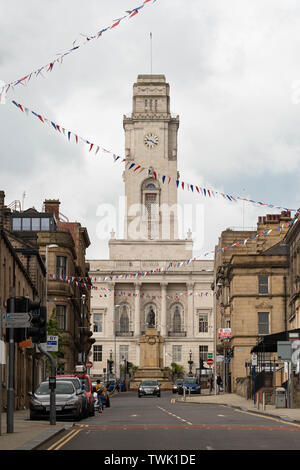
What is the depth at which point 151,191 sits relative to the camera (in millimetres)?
162750

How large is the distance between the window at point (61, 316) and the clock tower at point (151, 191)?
82.7m

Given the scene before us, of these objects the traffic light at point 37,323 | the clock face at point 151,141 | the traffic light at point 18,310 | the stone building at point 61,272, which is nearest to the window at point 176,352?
the clock face at point 151,141

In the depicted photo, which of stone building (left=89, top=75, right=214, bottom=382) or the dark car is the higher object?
stone building (left=89, top=75, right=214, bottom=382)

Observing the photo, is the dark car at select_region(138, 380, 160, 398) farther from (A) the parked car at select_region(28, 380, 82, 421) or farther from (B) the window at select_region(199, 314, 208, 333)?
(B) the window at select_region(199, 314, 208, 333)

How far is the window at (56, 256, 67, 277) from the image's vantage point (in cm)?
7856

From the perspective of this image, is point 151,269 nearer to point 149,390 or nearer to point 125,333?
point 125,333

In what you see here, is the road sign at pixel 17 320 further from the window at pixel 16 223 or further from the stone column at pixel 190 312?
the stone column at pixel 190 312

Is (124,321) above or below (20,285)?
below

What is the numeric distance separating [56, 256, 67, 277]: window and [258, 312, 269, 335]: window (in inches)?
652

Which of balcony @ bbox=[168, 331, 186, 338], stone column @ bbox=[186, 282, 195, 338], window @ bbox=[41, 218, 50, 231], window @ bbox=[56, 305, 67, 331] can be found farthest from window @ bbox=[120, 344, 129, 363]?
window @ bbox=[56, 305, 67, 331]

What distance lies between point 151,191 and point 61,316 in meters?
85.1

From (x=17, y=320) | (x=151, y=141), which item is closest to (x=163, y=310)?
(x=151, y=141)

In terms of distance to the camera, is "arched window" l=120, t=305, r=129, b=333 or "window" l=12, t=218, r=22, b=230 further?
"arched window" l=120, t=305, r=129, b=333

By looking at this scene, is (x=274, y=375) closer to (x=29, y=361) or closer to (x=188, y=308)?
(x=29, y=361)
